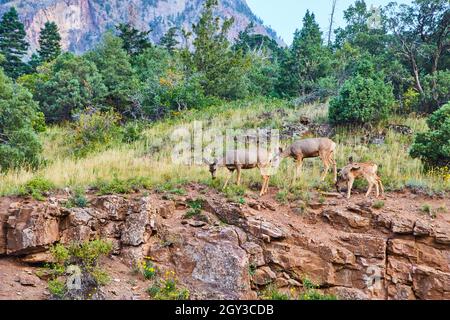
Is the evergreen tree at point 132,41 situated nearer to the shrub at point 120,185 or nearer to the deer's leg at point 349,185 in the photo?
the shrub at point 120,185

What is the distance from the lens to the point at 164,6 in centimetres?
17838

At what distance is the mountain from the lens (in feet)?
445

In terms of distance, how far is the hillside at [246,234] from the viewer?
402 inches

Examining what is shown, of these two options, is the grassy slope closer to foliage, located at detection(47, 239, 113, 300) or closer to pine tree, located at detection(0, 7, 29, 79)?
foliage, located at detection(47, 239, 113, 300)

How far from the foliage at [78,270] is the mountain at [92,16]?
118 meters

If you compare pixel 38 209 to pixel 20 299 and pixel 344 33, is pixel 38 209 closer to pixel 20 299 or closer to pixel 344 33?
pixel 20 299

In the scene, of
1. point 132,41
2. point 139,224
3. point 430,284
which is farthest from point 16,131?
point 132,41

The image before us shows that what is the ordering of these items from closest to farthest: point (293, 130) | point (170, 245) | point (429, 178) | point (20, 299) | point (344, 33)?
point (20, 299)
point (170, 245)
point (429, 178)
point (293, 130)
point (344, 33)

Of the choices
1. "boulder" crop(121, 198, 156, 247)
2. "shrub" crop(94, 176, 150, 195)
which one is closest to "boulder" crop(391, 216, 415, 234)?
"boulder" crop(121, 198, 156, 247)

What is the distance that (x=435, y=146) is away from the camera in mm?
13500

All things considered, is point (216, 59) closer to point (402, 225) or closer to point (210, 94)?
point (210, 94)

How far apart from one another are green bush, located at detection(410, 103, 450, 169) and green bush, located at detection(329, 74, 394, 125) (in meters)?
3.54
